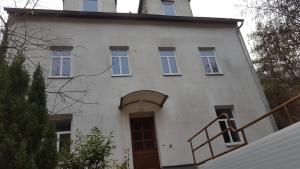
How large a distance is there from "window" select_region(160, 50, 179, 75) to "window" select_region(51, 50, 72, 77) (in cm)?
419

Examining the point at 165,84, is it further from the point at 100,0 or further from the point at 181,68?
the point at 100,0

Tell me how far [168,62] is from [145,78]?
1622 mm

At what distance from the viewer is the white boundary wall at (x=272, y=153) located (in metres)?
5.04

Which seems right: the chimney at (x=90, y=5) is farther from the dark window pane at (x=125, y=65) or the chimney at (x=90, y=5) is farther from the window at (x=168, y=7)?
the dark window pane at (x=125, y=65)

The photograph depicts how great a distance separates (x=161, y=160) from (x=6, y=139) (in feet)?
20.8

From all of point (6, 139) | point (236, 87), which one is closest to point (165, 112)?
point (236, 87)

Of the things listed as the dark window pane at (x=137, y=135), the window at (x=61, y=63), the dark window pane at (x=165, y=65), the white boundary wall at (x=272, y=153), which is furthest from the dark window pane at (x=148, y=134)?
the window at (x=61, y=63)

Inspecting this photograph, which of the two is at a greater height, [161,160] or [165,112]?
[165,112]

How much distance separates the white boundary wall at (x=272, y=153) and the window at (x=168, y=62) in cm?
511

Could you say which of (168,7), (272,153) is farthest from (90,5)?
(272,153)

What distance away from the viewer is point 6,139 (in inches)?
160

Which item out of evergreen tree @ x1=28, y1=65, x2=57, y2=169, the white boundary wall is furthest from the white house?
evergreen tree @ x1=28, y1=65, x2=57, y2=169

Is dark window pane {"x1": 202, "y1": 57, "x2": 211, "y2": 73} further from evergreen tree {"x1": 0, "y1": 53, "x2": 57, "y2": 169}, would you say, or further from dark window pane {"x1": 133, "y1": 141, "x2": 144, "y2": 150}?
evergreen tree {"x1": 0, "y1": 53, "x2": 57, "y2": 169}

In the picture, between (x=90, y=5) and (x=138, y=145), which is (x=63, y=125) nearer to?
(x=138, y=145)
